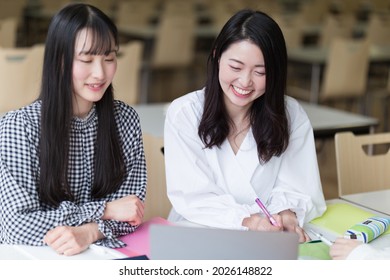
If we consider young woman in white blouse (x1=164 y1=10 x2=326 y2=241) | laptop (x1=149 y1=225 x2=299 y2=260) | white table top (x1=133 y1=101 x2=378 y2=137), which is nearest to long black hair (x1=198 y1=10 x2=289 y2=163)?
young woman in white blouse (x1=164 y1=10 x2=326 y2=241)

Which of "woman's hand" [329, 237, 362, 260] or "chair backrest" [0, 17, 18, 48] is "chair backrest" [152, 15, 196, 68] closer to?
"chair backrest" [0, 17, 18, 48]

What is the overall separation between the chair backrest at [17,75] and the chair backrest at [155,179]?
65.7 inches

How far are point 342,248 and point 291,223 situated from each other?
30cm

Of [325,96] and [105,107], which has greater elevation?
[105,107]

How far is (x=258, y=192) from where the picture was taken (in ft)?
7.89

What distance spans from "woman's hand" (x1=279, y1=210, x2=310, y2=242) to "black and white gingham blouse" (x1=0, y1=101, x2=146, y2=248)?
45 centimetres

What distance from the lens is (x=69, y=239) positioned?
1911mm

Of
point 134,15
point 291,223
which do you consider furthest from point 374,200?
point 134,15

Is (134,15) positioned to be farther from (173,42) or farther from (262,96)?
(262,96)

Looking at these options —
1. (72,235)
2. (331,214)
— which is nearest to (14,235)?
(72,235)

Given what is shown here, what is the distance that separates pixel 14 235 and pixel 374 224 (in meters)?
0.98

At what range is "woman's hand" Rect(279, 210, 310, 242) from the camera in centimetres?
220

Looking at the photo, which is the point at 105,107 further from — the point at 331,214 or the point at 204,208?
the point at 331,214

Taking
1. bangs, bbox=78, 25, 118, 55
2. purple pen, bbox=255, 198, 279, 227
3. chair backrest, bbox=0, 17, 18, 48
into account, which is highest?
bangs, bbox=78, 25, 118, 55
